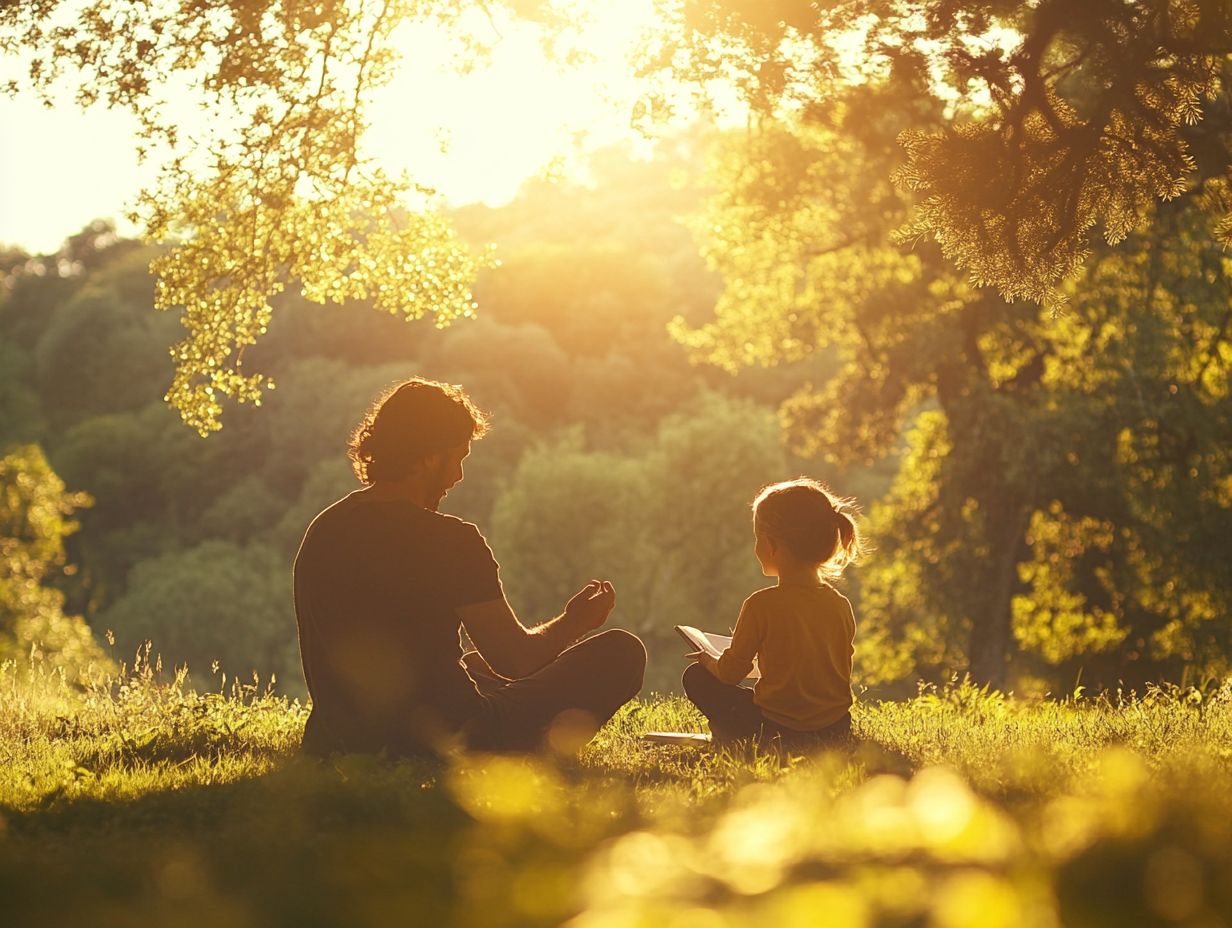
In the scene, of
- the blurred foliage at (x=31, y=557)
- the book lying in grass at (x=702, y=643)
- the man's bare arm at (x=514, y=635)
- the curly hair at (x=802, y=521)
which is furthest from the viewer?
the blurred foliage at (x=31, y=557)

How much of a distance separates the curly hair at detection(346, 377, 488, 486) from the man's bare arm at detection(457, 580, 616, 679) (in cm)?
77

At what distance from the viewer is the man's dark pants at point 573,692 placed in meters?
7.04

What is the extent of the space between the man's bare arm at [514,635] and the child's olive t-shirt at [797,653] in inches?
38.6

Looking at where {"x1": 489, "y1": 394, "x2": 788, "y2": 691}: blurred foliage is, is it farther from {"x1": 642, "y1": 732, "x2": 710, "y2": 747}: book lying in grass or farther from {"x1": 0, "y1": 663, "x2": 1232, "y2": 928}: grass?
{"x1": 0, "y1": 663, "x2": 1232, "y2": 928}: grass

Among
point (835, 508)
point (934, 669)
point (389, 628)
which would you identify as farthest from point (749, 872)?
point (934, 669)

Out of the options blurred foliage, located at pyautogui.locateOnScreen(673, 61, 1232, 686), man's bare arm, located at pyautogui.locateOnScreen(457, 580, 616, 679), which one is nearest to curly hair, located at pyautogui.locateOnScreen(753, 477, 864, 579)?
man's bare arm, located at pyautogui.locateOnScreen(457, 580, 616, 679)

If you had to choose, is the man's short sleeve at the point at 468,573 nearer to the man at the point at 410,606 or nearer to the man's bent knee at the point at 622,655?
the man at the point at 410,606

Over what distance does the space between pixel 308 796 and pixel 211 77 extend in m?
6.68

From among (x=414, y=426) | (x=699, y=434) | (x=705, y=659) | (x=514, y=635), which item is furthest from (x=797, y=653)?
(x=699, y=434)

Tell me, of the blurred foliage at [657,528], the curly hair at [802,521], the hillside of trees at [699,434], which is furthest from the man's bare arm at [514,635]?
the blurred foliage at [657,528]

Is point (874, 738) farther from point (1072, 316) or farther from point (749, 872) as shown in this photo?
point (1072, 316)

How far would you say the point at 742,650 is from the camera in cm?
717

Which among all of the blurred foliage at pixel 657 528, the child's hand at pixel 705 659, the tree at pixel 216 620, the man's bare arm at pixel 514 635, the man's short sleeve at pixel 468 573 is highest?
the man's short sleeve at pixel 468 573

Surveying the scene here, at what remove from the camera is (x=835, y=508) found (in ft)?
24.2
